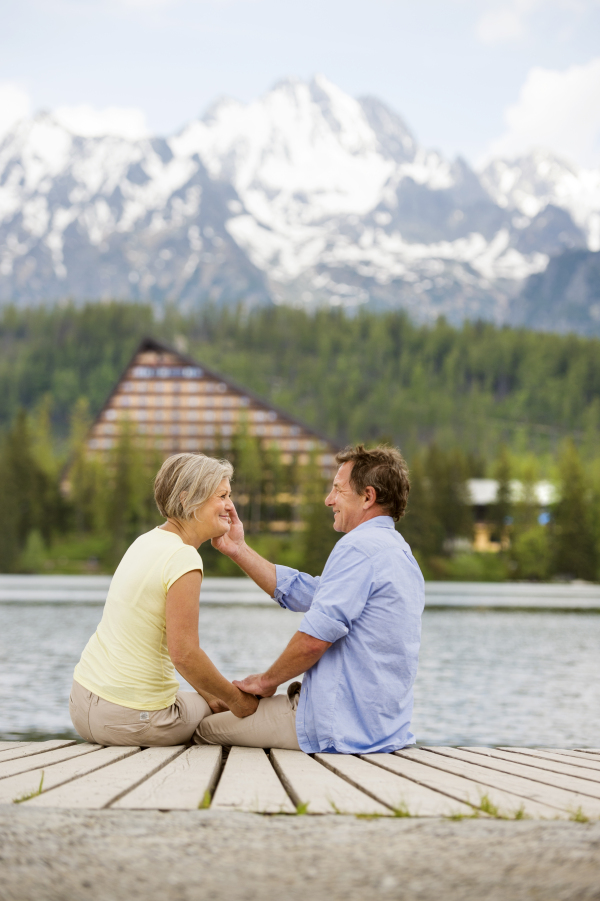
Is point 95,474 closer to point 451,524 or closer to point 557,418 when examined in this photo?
point 451,524

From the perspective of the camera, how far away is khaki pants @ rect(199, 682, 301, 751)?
532cm

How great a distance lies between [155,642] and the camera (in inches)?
210

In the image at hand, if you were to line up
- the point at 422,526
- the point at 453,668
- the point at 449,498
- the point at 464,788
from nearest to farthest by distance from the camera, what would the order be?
the point at 464,788, the point at 453,668, the point at 422,526, the point at 449,498

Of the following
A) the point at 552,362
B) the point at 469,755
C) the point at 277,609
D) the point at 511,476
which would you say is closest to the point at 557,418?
the point at 552,362

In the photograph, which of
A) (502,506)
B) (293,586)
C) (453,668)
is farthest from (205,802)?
(502,506)

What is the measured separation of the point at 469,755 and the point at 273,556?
88.7 meters

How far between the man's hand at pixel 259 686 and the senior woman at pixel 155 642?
5cm

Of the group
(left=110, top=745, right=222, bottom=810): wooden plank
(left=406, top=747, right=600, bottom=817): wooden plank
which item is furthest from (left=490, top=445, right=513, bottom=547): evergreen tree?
(left=110, top=745, right=222, bottom=810): wooden plank

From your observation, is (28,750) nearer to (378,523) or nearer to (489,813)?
(378,523)

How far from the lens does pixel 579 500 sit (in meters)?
95.3

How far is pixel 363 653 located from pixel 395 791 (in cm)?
121

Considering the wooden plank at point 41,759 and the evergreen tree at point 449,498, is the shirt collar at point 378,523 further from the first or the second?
the evergreen tree at point 449,498

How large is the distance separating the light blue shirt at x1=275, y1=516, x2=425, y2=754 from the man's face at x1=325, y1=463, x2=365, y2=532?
6.3 inches

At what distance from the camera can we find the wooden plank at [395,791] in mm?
3600
